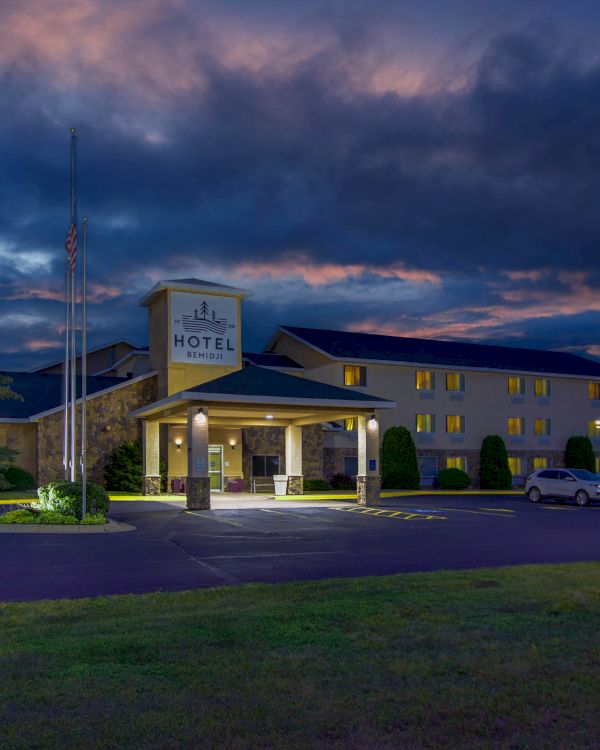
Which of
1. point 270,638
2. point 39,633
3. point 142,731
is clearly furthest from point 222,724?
point 39,633

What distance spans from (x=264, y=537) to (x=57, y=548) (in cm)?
451

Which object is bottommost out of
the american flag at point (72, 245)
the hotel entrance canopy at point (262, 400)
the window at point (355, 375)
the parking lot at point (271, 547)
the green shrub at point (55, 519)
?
the parking lot at point (271, 547)

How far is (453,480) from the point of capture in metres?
41.9

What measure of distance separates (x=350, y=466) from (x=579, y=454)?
1582 centimetres

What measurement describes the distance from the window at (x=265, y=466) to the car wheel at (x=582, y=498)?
14303 mm

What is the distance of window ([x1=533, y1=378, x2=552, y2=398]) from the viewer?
4775cm

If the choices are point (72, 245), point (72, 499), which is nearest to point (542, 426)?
point (72, 245)

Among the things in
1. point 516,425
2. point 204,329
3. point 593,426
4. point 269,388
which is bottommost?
point 593,426

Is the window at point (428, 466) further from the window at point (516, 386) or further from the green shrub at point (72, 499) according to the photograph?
the green shrub at point (72, 499)

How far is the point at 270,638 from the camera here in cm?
755

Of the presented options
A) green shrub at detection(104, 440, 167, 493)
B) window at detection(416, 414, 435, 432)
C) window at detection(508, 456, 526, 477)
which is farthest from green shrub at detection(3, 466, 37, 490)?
window at detection(508, 456, 526, 477)

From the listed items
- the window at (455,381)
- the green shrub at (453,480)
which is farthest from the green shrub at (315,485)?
the window at (455,381)

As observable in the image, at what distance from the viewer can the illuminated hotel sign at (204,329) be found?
33.8m

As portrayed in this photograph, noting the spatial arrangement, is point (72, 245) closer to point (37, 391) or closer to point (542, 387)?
point (37, 391)
